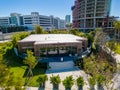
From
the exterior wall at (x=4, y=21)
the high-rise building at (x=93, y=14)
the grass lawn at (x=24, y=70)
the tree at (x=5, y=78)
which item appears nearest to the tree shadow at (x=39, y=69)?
the grass lawn at (x=24, y=70)

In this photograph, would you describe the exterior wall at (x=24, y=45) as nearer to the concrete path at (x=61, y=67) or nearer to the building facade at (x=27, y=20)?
the concrete path at (x=61, y=67)

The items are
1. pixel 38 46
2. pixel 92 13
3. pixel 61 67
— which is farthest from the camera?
pixel 92 13

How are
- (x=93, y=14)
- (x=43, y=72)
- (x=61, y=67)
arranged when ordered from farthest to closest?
(x=93, y=14) < (x=61, y=67) < (x=43, y=72)

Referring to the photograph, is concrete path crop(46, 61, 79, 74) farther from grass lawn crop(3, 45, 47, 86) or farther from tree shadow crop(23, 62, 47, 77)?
grass lawn crop(3, 45, 47, 86)

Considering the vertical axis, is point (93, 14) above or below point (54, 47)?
above

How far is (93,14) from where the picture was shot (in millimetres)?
91750

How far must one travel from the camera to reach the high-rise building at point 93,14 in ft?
292

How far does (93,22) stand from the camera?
91.9 meters

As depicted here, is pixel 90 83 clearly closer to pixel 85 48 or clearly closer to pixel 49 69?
pixel 49 69

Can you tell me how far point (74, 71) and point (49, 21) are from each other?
454 feet

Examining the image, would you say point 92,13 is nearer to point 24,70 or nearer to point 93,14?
point 93,14

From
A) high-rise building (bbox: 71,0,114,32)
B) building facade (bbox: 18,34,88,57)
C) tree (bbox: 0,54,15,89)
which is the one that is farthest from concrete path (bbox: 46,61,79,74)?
high-rise building (bbox: 71,0,114,32)

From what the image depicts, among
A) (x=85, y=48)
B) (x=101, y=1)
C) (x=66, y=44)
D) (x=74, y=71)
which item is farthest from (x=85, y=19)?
(x=74, y=71)

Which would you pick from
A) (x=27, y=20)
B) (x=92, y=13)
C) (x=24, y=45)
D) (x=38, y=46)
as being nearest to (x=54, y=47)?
(x=38, y=46)
